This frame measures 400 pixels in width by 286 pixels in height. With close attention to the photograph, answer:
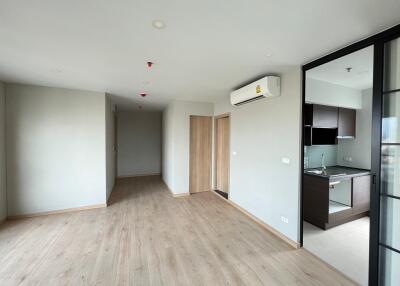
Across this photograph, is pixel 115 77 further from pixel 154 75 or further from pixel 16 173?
pixel 16 173

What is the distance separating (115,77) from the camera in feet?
9.45

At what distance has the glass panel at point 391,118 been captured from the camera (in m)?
1.61

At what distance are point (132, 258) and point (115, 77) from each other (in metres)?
2.68

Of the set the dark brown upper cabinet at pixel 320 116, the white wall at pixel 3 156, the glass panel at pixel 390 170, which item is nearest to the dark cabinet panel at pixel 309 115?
the dark brown upper cabinet at pixel 320 116

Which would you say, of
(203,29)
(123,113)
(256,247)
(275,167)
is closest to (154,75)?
(203,29)

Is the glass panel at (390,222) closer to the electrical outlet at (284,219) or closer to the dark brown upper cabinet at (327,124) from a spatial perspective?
the electrical outlet at (284,219)

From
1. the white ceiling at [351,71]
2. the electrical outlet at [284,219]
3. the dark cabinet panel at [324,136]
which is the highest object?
the white ceiling at [351,71]

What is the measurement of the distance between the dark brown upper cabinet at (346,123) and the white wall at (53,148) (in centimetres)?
494

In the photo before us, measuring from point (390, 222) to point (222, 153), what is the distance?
3414 millimetres

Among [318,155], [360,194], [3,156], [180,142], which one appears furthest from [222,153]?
[3,156]

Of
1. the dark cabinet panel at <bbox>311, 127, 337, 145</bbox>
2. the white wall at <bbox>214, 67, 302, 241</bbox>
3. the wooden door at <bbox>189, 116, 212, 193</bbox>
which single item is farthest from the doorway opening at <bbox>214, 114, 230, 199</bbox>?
the dark cabinet panel at <bbox>311, 127, 337, 145</bbox>

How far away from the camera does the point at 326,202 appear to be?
111 inches

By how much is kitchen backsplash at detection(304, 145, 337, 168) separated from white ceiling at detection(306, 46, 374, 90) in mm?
1337

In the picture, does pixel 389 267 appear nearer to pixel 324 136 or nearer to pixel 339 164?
pixel 324 136
